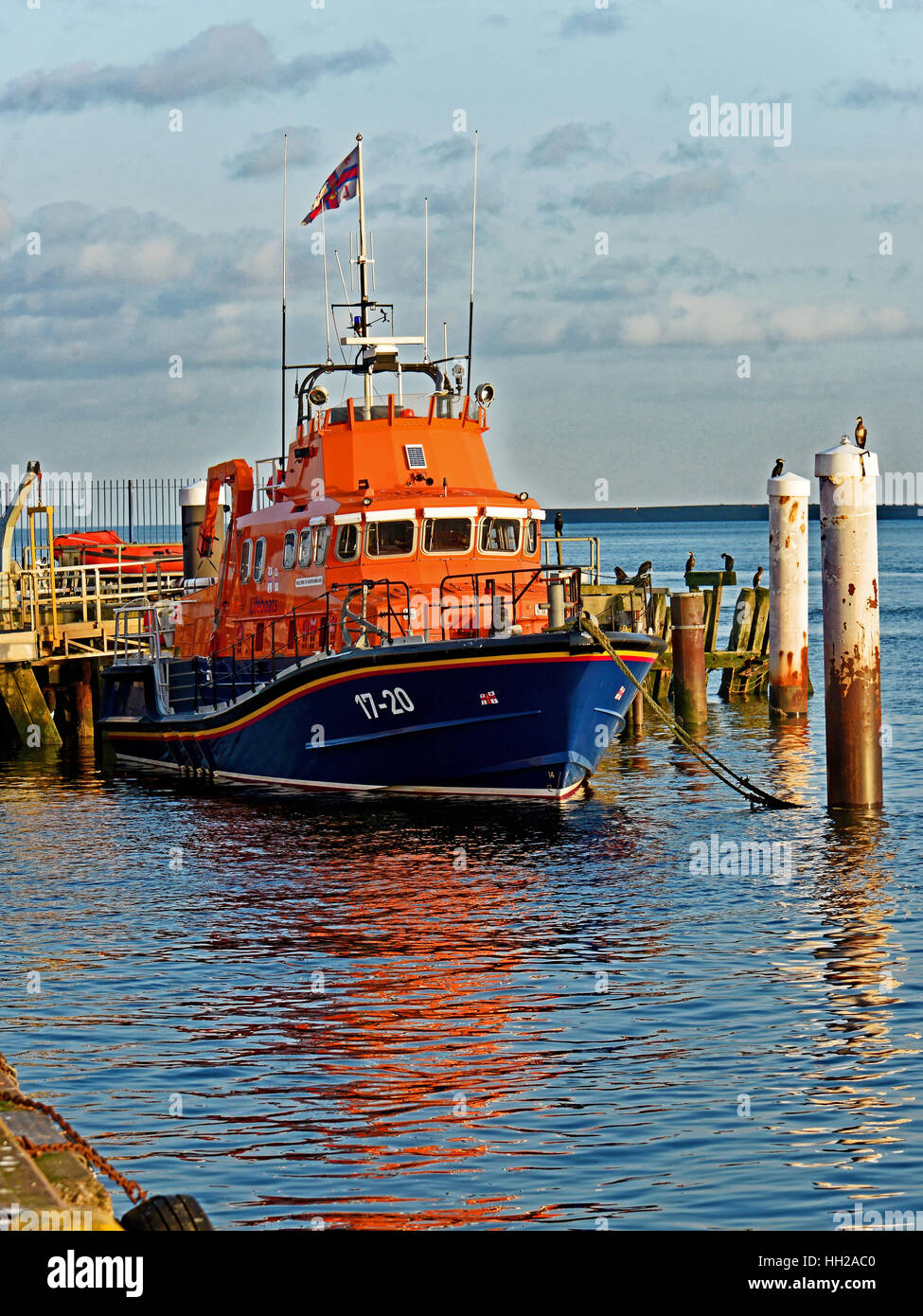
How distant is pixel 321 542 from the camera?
71.1 ft

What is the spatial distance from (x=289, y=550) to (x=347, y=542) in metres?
1.33

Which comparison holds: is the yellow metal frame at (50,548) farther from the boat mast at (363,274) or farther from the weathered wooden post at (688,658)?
the weathered wooden post at (688,658)

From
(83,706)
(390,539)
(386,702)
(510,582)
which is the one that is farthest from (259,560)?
(83,706)

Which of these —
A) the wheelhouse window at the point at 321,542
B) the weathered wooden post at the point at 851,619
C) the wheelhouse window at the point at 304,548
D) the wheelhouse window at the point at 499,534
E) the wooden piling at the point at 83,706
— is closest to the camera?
the weathered wooden post at the point at 851,619

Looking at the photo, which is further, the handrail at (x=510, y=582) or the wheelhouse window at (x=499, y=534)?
the wheelhouse window at (x=499, y=534)

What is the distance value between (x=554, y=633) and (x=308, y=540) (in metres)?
4.46

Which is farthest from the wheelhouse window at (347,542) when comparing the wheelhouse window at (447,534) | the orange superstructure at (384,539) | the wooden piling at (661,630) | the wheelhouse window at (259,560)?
the wooden piling at (661,630)

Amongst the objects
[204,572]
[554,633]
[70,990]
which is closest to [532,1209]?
[70,990]

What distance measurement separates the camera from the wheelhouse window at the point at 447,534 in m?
21.4

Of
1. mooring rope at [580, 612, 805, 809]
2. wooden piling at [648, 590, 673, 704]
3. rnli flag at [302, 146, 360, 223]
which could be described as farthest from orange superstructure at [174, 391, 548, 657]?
wooden piling at [648, 590, 673, 704]

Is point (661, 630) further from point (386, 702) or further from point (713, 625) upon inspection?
point (386, 702)

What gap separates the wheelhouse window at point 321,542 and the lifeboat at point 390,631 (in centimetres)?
5
